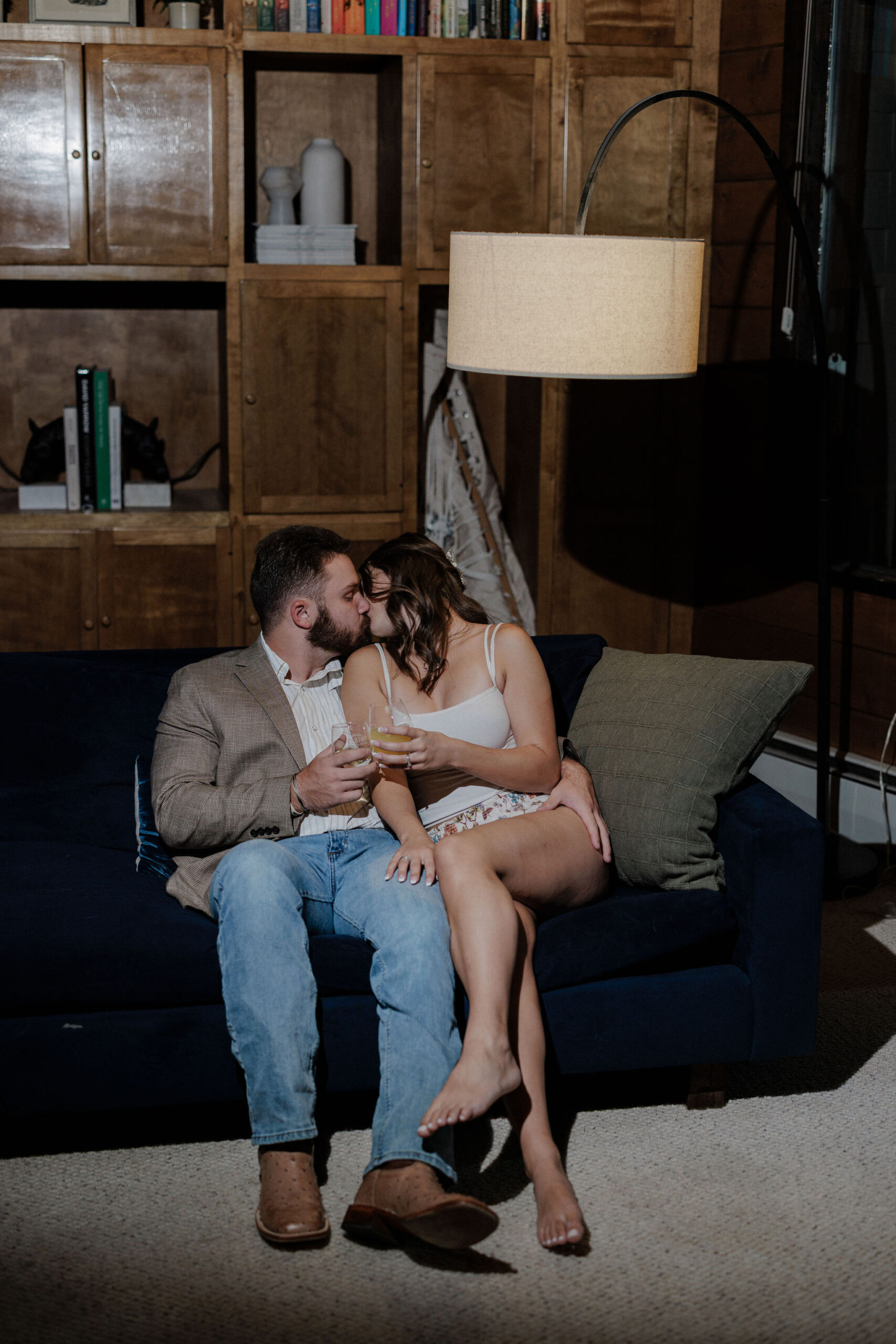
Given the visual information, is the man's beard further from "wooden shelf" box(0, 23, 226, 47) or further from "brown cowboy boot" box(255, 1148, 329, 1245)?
"wooden shelf" box(0, 23, 226, 47)

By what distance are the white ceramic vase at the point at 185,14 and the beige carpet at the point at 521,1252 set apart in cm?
305

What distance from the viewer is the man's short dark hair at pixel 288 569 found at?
101 inches

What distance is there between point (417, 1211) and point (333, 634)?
1.08 m

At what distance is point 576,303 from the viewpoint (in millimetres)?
2559

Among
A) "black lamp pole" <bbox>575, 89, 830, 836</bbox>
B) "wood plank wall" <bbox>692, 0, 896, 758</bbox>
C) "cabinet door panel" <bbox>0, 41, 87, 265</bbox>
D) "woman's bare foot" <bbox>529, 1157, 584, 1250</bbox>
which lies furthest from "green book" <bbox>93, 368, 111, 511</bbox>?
"woman's bare foot" <bbox>529, 1157, 584, 1250</bbox>

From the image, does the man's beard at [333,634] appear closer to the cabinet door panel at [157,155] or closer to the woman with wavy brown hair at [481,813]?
the woman with wavy brown hair at [481,813]

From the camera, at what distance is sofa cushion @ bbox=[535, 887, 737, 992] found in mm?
2287

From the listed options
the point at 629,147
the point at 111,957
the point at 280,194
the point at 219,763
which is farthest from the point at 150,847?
the point at 629,147

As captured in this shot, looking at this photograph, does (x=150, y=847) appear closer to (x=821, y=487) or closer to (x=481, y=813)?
(x=481, y=813)

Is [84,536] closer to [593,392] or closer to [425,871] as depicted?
[593,392]

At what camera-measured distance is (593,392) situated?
412 centimetres

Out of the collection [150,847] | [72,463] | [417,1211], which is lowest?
[417,1211]

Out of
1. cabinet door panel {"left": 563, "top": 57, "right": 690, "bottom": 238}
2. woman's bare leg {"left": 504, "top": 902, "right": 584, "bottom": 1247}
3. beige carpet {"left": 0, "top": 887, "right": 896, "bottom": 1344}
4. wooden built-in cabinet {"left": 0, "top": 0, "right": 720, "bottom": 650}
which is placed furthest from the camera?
cabinet door panel {"left": 563, "top": 57, "right": 690, "bottom": 238}

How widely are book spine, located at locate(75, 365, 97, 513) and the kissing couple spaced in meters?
1.61
